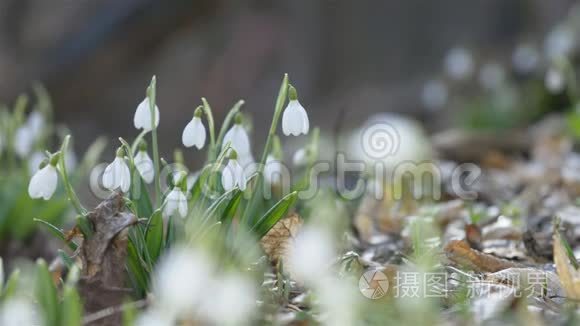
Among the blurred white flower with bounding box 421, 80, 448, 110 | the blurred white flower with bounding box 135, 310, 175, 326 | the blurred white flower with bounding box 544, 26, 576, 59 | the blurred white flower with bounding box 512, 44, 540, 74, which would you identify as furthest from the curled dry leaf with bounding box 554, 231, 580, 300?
the blurred white flower with bounding box 421, 80, 448, 110

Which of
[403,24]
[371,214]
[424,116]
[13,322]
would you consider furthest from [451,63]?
[13,322]

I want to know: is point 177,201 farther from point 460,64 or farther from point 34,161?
point 460,64

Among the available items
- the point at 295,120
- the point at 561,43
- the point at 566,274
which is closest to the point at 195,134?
the point at 295,120

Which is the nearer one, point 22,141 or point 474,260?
point 474,260

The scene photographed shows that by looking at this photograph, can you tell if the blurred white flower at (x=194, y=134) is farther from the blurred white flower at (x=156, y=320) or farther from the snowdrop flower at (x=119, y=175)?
the blurred white flower at (x=156, y=320)

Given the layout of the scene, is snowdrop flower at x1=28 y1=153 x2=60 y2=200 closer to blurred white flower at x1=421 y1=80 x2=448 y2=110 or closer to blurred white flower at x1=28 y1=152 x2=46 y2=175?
blurred white flower at x1=28 y1=152 x2=46 y2=175

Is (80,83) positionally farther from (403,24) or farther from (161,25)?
(403,24)
